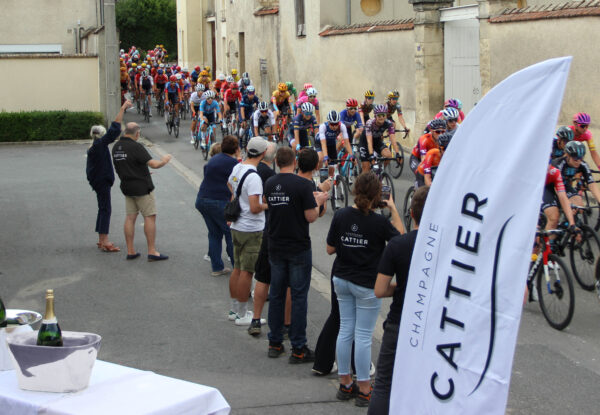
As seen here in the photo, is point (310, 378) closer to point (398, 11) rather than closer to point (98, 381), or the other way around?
point (98, 381)

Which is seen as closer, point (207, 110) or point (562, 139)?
point (562, 139)

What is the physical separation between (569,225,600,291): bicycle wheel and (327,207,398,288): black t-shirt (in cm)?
443

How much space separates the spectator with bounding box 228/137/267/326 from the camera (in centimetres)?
793

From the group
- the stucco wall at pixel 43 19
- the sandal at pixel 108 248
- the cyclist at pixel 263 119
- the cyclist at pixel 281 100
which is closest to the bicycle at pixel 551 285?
the sandal at pixel 108 248

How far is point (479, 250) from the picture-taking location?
11.5ft

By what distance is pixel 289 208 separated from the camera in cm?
700

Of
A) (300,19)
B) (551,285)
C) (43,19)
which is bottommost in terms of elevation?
(551,285)

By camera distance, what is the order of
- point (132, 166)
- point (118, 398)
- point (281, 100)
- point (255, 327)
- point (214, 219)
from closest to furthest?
point (118, 398) < point (255, 327) < point (214, 219) < point (132, 166) < point (281, 100)

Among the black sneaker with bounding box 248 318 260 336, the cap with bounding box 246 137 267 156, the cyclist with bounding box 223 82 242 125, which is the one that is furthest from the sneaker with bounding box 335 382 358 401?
the cyclist with bounding box 223 82 242 125

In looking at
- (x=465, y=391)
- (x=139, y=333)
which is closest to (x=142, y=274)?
(x=139, y=333)

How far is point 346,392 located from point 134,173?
17.7ft

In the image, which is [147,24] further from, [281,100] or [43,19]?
[281,100]

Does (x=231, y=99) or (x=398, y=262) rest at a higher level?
(x=231, y=99)

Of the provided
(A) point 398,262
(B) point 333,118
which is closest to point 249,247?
(A) point 398,262
